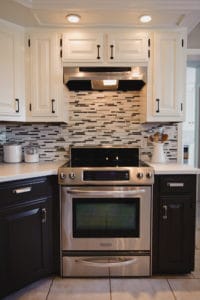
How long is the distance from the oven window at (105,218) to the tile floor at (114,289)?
0.38 meters

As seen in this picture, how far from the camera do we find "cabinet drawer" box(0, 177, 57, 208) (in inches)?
69.0

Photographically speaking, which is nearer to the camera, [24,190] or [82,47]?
[24,190]

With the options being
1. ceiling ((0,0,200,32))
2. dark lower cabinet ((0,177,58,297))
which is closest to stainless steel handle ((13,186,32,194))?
dark lower cabinet ((0,177,58,297))

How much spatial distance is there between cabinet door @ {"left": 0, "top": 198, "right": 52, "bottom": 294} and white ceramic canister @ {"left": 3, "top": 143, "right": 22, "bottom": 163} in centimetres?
72

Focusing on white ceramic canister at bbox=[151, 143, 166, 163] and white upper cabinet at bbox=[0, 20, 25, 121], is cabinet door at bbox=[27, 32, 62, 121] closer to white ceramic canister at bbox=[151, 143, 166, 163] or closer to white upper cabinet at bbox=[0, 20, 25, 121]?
white upper cabinet at bbox=[0, 20, 25, 121]

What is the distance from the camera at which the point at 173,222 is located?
2.07 metres

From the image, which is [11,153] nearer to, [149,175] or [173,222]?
[149,175]

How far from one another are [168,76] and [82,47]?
2.81 feet

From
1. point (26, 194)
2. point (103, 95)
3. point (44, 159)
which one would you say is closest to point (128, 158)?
point (103, 95)

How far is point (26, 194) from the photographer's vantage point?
187cm

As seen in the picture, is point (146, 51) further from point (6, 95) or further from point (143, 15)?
point (6, 95)

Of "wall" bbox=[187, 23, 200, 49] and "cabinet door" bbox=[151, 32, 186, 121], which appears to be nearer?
"cabinet door" bbox=[151, 32, 186, 121]

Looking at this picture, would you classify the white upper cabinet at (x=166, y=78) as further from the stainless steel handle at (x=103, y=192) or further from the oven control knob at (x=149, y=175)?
the stainless steel handle at (x=103, y=192)

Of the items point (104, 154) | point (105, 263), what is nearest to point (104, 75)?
point (104, 154)
